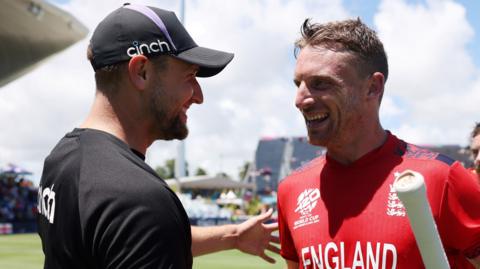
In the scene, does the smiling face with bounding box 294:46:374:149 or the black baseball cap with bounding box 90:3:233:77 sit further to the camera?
the smiling face with bounding box 294:46:374:149

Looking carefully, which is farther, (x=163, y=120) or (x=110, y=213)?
(x=163, y=120)

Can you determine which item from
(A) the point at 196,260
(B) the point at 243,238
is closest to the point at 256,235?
(B) the point at 243,238

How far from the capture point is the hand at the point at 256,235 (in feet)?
12.4

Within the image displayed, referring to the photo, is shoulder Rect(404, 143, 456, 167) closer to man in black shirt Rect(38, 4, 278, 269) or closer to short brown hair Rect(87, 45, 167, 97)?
man in black shirt Rect(38, 4, 278, 269)

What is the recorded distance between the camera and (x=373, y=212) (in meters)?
2.93

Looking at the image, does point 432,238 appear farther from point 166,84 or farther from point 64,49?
point 64,49

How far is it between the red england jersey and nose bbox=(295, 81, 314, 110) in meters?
0.37

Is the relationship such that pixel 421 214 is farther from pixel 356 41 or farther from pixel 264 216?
pixel 264 216

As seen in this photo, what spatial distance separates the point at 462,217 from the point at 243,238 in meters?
1.40

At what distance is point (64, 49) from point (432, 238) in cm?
259

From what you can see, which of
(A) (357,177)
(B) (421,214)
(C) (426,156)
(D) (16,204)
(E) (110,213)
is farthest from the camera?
(D) (16,204)

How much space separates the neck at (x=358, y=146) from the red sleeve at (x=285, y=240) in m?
0.41

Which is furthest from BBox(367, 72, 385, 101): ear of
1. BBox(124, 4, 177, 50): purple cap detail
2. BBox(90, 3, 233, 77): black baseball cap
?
BBox(124, 4, 177, 50): purple cap detail

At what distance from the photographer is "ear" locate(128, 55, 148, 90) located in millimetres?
2291
